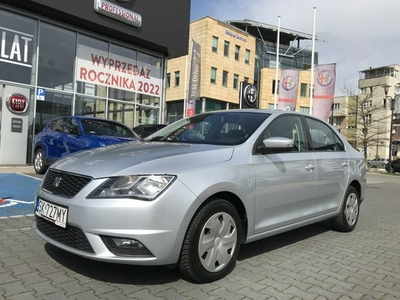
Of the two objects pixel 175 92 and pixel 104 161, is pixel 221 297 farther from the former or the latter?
pixel 175 92

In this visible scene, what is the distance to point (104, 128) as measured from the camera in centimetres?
873

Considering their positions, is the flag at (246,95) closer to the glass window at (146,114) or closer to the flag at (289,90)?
the flag at (289,90)

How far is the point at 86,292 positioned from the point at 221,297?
1070 mm

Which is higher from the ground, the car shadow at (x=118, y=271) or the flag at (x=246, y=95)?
the flag at (x=246, y=95)

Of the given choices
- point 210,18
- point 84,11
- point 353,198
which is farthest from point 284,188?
point 210,18

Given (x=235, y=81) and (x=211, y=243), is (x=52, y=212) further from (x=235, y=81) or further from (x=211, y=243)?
(x=235, y=81)

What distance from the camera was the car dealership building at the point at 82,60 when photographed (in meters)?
12.0

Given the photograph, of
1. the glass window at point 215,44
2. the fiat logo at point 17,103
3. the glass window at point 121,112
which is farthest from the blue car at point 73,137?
the glass window at point 215,44

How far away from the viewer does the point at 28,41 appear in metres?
12.5

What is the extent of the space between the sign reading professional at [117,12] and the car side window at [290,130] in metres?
10.5

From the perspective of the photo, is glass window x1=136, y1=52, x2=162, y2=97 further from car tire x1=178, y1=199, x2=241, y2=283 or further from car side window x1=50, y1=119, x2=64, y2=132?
car tire x1=178, y1=199, x2=241, y2=283

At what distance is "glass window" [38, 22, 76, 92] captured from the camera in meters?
12.9

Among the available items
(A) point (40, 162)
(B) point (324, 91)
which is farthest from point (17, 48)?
(B) point (324, 91)

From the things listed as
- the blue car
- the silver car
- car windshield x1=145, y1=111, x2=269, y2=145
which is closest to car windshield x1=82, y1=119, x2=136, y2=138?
the blue car
